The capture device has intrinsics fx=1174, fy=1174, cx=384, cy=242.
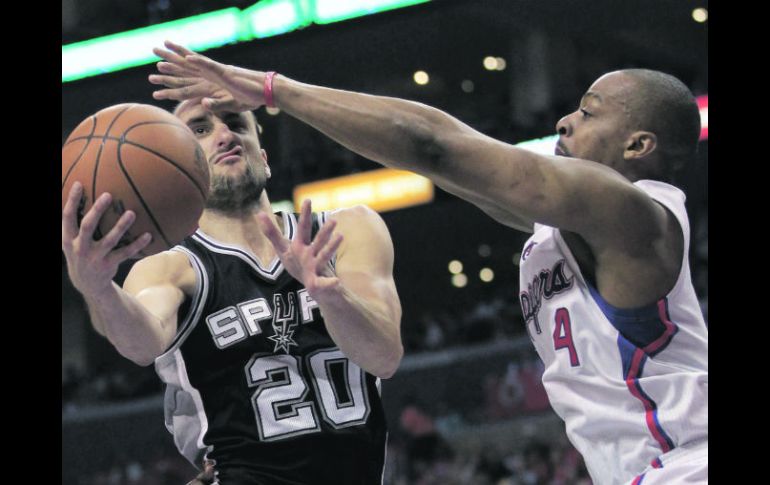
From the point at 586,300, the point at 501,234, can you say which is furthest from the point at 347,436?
the point at 501,234

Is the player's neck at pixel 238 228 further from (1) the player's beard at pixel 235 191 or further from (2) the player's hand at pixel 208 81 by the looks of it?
(2) the player's hand at pixel 208 81

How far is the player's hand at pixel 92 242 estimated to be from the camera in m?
3.71

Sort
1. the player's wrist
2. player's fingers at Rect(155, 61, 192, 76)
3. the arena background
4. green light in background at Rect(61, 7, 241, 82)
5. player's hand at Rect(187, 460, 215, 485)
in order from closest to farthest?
the player's wrist, player's fingers at Rect(155, 61, 192, 76), player's hand at Rect(187, 460, 215, 485), the arena background, green light in background at Rect(61, 7, 241, 82)

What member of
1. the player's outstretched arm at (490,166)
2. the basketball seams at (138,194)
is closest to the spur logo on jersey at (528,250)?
the player's outstretched arm at (490,166)

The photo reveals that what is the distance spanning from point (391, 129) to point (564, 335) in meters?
0.92

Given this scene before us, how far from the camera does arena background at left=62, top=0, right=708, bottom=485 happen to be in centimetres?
1642

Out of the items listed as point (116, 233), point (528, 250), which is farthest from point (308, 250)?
point (528, 250)

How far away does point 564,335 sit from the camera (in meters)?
3.93

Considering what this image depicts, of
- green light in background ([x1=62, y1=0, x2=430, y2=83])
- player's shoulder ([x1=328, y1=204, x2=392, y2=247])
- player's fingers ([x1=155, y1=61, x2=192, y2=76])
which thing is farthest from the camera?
green light in background ([x1=62, y1=0, x2=430, y2=83])

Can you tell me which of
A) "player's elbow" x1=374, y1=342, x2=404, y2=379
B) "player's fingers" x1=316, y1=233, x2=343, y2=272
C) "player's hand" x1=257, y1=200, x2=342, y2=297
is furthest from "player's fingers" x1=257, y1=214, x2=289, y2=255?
"player's elbow" x1=374, y1=342, x2=404, y2=379

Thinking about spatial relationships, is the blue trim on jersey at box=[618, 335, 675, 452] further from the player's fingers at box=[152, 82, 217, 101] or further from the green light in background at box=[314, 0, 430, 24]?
the green light in background at box=[314, 0, 430, 24]
